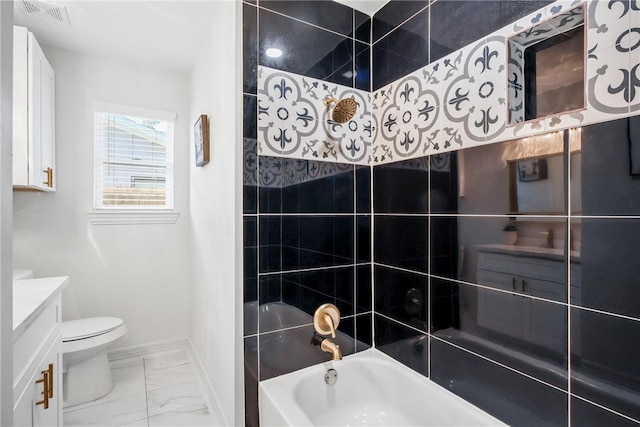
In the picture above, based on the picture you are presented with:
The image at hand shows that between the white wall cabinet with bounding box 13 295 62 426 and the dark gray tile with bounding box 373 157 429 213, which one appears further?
the dark gray tile with bounding box 373 157 429 213

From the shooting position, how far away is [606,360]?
0.91m

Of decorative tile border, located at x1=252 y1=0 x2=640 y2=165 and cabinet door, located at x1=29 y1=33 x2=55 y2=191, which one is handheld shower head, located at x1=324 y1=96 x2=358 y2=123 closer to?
decorative tile border, located at x1=252 y1=0 x2=640 y2=165

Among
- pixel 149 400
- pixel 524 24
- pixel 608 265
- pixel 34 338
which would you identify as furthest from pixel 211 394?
pixel 524 24

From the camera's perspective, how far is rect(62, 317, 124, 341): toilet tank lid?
6.38 feet

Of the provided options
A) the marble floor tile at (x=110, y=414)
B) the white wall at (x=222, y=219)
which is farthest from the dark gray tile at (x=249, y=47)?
the marble floor tile at (x=110, y=414)

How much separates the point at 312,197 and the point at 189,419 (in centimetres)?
150

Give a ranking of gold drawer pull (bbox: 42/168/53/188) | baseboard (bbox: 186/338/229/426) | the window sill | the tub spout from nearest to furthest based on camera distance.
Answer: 1. the tub spout
2. baseboard (bbox: 186/338/229/426)
3. gold drawer pull (bbox: 42/168/53/188)
4. the window sill

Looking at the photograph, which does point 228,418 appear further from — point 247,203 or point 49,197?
point 49,197

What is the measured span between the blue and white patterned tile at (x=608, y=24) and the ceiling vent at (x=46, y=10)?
259 cm

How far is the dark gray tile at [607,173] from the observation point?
34.3 inches

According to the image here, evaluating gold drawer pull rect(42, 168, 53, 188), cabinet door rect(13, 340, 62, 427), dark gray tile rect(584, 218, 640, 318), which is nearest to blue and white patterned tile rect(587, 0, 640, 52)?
dark gray tile rect(584, 218, 640, 318)

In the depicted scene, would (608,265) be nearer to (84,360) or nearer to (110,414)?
(110,414)

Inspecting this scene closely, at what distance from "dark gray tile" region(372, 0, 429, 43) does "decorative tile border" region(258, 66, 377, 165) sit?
34 cm

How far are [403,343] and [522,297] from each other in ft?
2.21
